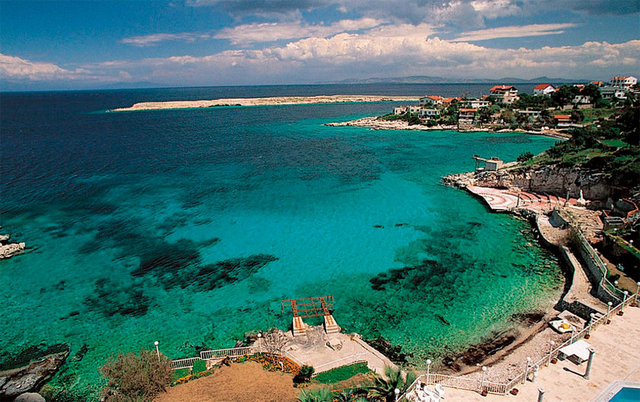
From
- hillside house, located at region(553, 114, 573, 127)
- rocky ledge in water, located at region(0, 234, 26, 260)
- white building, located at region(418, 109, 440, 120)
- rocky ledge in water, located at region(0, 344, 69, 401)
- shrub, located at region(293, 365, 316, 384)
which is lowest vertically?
rocky ledge in water, located at region(0, 344, 69, 401)

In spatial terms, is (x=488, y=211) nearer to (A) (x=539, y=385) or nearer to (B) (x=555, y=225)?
(B) (x=555, y=225)

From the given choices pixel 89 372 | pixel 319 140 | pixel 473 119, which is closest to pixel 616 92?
pixel 473 119

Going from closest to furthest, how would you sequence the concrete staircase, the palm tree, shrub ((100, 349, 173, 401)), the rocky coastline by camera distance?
the palm tree < shrub ((100, 349, 173, 401)) < the concrete staircase < the rocky coastline

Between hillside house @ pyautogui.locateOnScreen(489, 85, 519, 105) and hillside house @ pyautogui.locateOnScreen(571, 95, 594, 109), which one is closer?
hillside house @ pyautogui.locateOnScreen(571, 95, 594, 109)

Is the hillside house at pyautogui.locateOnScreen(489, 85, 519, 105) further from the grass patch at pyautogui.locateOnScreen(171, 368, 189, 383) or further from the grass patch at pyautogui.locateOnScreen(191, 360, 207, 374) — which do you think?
the grass patch at pyautogui.locateOnScreen(171, 368, 189, 383)

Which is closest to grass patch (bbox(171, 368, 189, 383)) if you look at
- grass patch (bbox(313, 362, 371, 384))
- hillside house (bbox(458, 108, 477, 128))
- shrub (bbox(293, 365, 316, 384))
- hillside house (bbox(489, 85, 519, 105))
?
shrub (bbox(293, 365, 316, 384))

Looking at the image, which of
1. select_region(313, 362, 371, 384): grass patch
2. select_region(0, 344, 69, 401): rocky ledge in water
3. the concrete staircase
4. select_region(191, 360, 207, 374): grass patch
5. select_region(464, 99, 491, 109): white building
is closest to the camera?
select_region(313, 362, 371, 384): grass patch

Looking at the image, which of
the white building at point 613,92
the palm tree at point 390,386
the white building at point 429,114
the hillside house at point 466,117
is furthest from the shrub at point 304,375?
the white building at point 613,92
